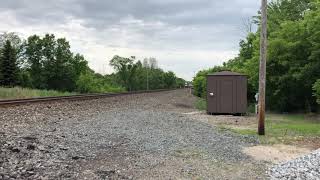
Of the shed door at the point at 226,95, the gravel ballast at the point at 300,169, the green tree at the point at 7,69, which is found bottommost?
the gravel ballast at the point at 300,169

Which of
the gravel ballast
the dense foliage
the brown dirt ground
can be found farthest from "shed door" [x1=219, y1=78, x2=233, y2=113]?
the dense foliage

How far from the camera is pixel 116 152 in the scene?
1232cm

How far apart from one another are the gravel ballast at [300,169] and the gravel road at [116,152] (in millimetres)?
368

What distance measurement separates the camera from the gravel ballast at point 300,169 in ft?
32.5

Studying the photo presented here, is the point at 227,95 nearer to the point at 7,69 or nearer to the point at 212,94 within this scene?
the point at 212,94

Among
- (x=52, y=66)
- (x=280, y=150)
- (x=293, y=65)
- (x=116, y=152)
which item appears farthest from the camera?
(x=52, y=66)

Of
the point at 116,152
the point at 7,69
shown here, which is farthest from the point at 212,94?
the point at 7,69

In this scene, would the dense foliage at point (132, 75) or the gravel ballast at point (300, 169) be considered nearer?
the gravel ballast at point (300, 169)

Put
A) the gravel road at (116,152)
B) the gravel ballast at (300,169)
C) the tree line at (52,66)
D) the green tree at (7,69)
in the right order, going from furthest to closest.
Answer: the tree line at (52,66), the green tree at (7,69), the gravel ballast at (300,169), the gravel road at (116,152)

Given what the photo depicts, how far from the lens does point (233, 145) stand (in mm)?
14805

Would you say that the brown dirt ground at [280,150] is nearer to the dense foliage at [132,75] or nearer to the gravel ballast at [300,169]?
the gravel ballast at [300,169]

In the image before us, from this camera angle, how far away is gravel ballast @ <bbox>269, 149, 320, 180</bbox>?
991 centimetres

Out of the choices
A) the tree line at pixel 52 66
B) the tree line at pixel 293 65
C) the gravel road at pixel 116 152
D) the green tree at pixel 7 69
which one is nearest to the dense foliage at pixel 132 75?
the tree line at pixel 52 66

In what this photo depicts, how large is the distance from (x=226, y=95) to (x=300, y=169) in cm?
2026
